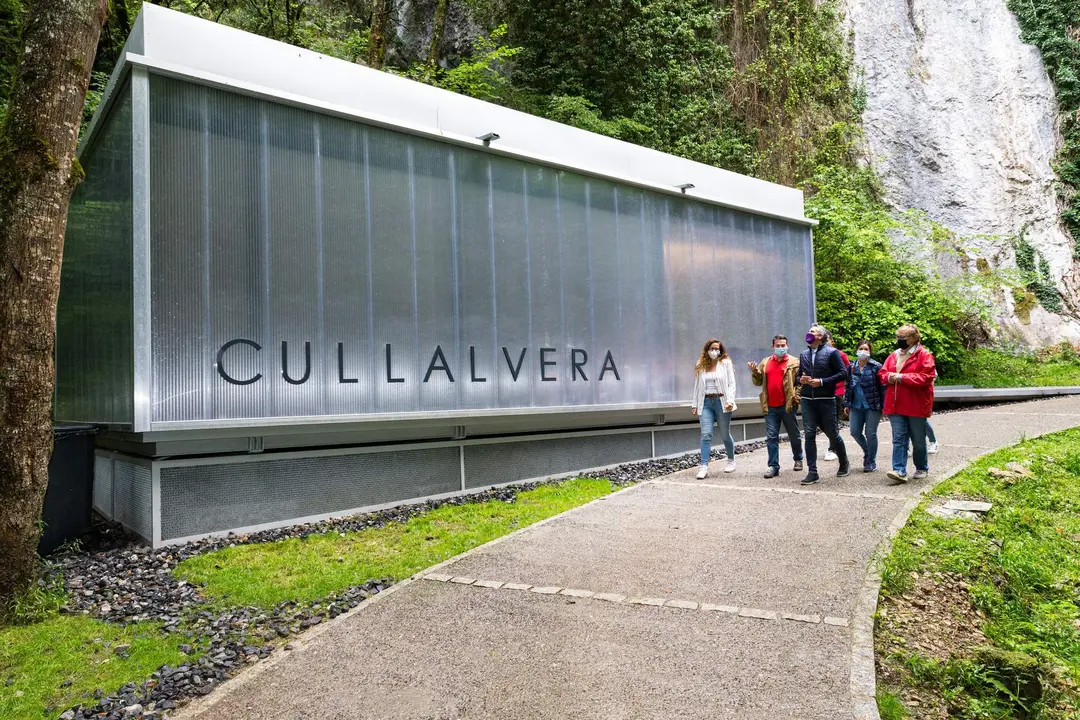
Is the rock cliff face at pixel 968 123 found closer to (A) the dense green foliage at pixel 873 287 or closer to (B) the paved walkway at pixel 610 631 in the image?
(A) the dense green foliage at pixel 873 287

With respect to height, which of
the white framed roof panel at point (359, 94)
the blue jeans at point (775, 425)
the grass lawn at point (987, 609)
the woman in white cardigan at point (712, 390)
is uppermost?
the white framed roof panel at point (359, 94)

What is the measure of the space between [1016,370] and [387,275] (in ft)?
64.7

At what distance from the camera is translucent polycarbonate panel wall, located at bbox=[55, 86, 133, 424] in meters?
6.30

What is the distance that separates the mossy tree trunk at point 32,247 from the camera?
4.75 m

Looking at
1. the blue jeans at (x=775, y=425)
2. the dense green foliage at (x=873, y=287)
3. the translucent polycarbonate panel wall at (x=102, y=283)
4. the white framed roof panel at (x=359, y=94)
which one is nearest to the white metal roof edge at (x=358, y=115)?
the white framed roof panel at (x=359, y=94)

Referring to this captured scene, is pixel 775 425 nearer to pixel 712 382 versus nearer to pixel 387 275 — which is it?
pixel 712 382

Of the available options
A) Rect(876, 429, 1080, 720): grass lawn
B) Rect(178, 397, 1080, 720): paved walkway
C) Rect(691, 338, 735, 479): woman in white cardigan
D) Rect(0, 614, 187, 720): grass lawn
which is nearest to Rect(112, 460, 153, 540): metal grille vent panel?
Rect(0, 614, 187, 720): grass lawn

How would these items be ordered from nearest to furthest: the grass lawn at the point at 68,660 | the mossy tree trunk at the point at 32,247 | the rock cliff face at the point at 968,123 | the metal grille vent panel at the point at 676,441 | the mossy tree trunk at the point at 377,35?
the grass lawn at the point at 68,660 < the mossy tree trunk at the point at 32,247 < the metal grille vent panel at the point at 676,441 < the mossy tree trunk at the point at 377,35 < the rock cliff face at the point at 968,123

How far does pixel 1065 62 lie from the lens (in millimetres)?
24094

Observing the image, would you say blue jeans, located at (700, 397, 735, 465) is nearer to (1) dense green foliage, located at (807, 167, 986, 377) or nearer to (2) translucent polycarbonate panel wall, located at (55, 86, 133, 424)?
(2) translucent polycarbonate panel wall, located at (55, 86, 133, 424)

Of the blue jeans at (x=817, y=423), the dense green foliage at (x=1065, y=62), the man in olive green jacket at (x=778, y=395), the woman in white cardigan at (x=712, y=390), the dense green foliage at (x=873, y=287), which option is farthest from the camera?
the dense green foliage at (x=1065, y=62)

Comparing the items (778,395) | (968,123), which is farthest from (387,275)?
(968,123)

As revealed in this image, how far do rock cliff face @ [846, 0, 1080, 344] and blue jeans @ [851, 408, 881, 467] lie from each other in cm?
1686

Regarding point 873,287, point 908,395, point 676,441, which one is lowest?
point 676,441
